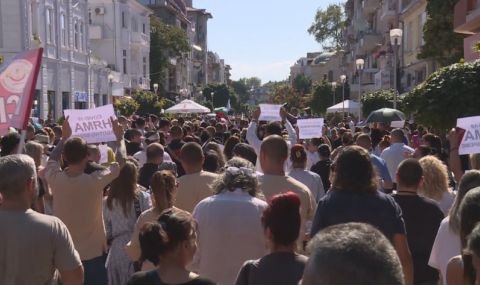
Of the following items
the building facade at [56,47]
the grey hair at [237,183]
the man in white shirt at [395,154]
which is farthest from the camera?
the building facade at [56,47]

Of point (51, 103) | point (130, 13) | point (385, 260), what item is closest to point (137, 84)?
point (130, 13)

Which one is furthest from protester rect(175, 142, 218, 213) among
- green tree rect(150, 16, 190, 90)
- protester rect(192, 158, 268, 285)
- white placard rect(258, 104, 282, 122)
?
green tree rect(150, 16, 190, 90)

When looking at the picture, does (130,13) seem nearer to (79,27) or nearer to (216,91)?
(79,27)

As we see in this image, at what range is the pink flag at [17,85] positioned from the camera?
22.5ft

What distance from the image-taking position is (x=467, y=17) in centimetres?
2300

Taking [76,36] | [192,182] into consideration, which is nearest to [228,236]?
[192,182]

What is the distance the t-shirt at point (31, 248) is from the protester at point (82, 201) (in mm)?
1936

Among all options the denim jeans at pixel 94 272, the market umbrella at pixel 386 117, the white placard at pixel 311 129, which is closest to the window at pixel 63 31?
the market umbrella at pixel 386 117

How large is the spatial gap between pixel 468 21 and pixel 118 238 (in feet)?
59.7

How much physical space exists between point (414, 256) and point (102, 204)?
2.89m

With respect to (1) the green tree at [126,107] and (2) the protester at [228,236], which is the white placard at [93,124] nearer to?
(2) the protester at [228,236]

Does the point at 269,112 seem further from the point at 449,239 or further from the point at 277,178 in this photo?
the point at 449,239

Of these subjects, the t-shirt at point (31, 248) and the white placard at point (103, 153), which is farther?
the white placard at point (103, 153)

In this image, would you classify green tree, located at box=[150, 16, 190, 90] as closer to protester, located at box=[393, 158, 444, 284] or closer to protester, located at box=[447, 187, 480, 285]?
protester, located at box=[393, 158, 444, 284]
